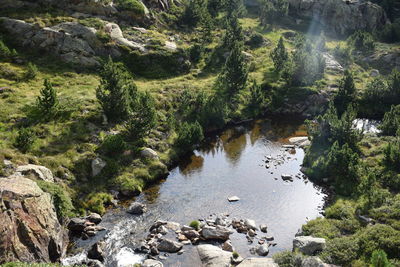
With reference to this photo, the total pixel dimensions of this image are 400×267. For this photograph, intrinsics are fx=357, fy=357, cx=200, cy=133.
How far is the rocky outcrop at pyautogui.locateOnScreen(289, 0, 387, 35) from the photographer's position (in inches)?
4850

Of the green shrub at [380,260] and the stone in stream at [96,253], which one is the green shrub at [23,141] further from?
the green shrub at [380,260]

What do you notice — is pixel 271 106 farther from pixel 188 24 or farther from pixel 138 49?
pixel 188 24

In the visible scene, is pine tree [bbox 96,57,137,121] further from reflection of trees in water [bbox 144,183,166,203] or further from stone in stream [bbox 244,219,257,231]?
stone in stream [bbox 244,219,257,231]

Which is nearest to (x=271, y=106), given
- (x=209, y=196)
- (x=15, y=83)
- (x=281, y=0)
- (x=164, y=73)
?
(x=164, y=73)

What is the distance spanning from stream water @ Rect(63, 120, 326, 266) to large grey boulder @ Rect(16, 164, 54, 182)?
8152mm

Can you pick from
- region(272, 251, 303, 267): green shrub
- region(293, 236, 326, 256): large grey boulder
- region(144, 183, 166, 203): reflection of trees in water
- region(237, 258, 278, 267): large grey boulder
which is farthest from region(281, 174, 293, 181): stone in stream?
region(237, 258, 278, 267): large grey boulder

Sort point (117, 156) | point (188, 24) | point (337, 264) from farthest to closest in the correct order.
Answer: point (188, 24) → point (117, 156) → point (337, 264)

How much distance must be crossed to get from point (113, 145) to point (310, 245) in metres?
29.2

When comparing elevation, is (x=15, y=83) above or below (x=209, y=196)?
above

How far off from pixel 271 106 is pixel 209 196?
38031mm

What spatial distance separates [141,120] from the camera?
53.7 m

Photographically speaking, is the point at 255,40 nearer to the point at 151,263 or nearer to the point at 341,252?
the point at 341,252

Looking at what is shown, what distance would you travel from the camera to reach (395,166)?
1831 inches

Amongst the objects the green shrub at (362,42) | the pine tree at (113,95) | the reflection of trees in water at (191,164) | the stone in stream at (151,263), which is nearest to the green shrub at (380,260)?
the stone in stream at (151,263)
